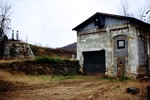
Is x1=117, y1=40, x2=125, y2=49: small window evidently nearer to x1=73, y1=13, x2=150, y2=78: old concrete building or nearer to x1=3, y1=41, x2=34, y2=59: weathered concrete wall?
x1=73, y1=13, x2=150, y2=78: old concrete building

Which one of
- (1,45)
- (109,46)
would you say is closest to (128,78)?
(109,46)

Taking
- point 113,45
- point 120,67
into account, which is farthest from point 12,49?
point 120,67

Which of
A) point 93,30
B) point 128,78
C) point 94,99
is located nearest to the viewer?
point 94,99

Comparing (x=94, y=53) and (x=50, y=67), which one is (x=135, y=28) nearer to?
(x=94, y=53)

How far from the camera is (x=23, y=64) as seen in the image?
22109mm

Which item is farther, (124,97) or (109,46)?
Result: (109,46)

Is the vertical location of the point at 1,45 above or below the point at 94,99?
above

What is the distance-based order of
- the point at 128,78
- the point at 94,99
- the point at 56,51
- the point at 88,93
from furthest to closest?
the point at 56,51
the point at 128,78
the point at 88,93
the point at 94,99

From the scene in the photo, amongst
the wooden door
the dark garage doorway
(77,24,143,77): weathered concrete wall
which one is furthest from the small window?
the dark garage doorway

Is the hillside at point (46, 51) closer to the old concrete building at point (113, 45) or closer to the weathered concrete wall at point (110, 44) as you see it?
the weathered concrete wall at point (110, 44)

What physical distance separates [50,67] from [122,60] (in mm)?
7376

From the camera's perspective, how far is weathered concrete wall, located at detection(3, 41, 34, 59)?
30.8 m

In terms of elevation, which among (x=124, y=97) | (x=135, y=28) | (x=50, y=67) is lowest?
(x=124, y=97)

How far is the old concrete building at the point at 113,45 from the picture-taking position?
21516mm
